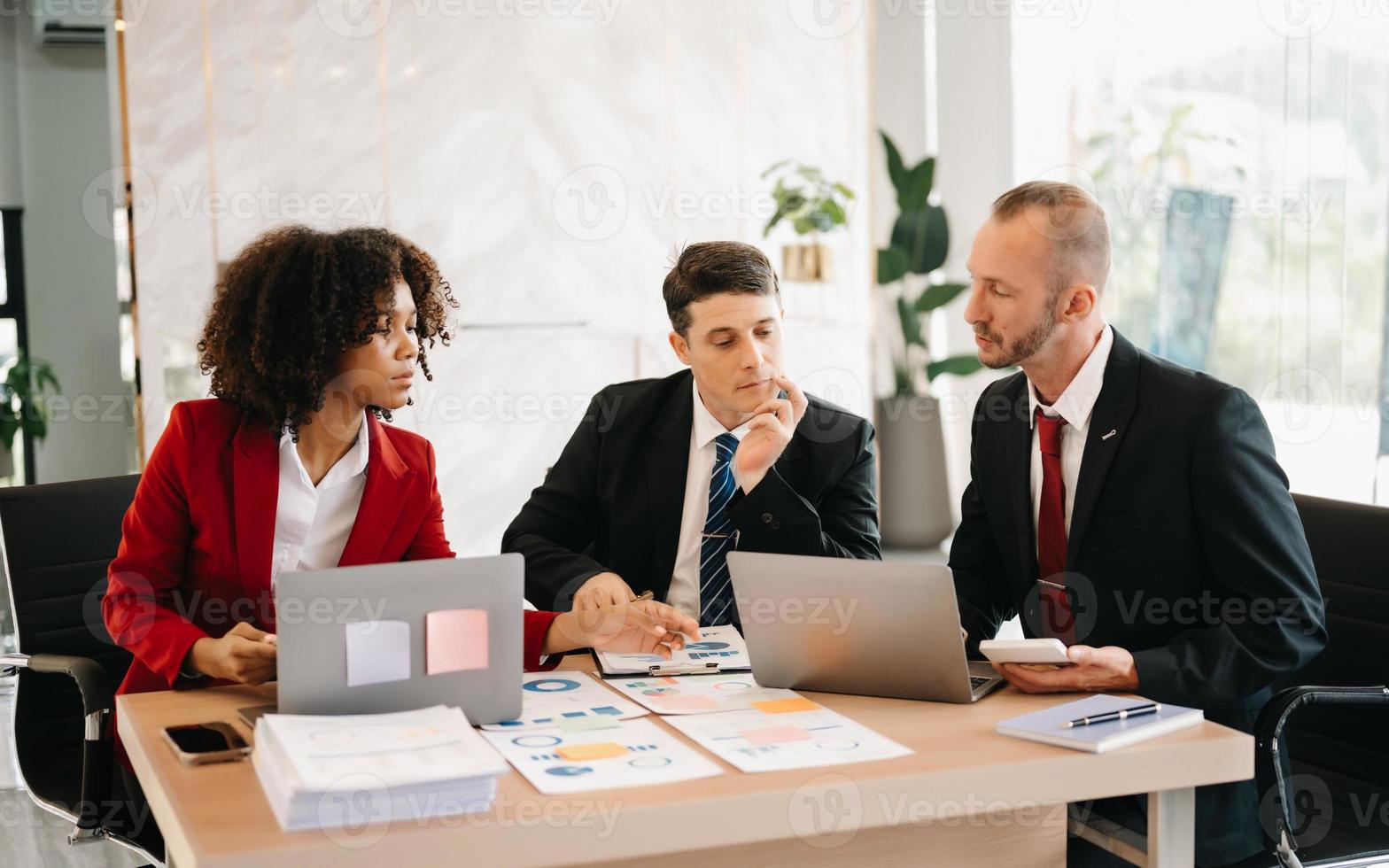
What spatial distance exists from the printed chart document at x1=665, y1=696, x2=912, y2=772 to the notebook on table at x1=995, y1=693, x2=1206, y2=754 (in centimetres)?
18

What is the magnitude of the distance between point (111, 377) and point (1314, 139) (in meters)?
4.32

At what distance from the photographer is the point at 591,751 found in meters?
1.58

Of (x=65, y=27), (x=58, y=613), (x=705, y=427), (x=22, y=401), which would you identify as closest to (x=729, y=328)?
(x=705, y=427)

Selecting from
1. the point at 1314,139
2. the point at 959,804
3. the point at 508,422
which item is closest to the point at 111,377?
the point at 508,422

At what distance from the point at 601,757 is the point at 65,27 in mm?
3916

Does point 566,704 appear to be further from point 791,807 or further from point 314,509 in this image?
point 314,509

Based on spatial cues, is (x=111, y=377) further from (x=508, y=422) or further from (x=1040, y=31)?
(x=1040, y=31)

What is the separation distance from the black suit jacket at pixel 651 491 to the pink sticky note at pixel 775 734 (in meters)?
0.77

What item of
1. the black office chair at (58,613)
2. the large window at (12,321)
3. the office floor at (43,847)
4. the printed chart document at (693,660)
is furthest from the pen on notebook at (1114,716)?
the large window at (12,321)

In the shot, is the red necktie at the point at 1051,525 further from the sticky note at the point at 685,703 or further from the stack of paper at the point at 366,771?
the stack of paper at the point at 366,771

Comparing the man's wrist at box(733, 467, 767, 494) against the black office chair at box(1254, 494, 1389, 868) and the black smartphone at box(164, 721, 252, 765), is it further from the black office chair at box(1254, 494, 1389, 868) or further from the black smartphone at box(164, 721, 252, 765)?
the black smartphone at box(164, 721, 252, 765)

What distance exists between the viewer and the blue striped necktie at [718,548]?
2.50 meters

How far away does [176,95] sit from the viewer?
458cm

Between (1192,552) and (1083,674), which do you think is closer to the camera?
(1083,674)
